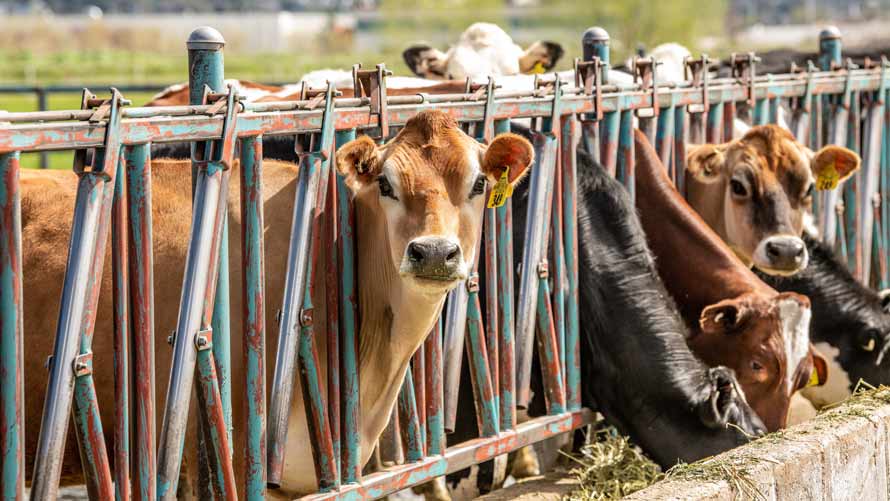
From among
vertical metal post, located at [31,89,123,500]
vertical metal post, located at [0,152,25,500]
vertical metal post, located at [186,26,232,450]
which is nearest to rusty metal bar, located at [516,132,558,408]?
vertical metal post, located at [186,26,232,450]

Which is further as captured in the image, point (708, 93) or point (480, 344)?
point (708, 93)

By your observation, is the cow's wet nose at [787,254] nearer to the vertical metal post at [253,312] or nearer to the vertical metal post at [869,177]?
the vertical metal post at [869,177]

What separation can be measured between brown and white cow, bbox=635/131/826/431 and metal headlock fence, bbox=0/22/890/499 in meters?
0.28

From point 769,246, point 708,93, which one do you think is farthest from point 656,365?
point 708,93

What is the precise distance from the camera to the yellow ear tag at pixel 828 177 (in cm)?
751

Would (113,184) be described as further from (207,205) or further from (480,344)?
(480,344)

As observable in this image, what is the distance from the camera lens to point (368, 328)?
16.3 ft

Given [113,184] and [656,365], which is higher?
[113,184]

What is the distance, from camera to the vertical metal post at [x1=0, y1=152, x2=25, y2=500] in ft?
11.6

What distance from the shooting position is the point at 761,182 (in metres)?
7.26

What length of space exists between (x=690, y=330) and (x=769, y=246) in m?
0.75

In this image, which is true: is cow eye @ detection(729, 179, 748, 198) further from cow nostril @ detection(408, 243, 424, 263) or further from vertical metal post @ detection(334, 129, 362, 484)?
cow nostril @ detection(408, 243, 424, 263)

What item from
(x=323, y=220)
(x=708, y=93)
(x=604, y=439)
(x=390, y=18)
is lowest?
(x=604, y=439)

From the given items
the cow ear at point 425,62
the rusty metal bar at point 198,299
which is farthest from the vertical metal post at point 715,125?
the rusty metal bar at point 198,299
